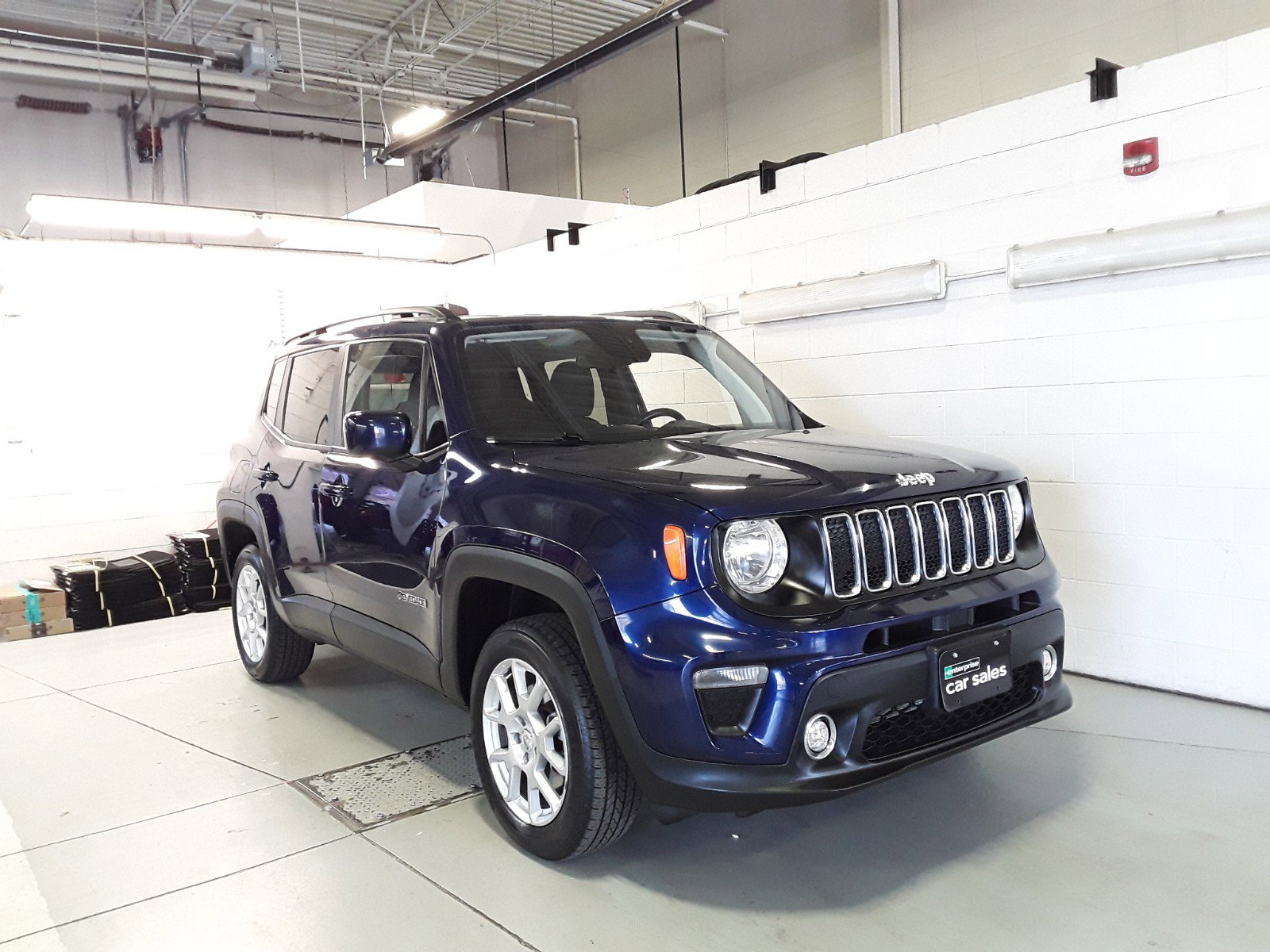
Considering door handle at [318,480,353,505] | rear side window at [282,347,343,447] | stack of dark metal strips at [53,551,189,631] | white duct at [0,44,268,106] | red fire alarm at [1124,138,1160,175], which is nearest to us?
door handle at [318,480,353,505]

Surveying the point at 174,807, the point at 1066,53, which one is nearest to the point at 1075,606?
the point at 174,807

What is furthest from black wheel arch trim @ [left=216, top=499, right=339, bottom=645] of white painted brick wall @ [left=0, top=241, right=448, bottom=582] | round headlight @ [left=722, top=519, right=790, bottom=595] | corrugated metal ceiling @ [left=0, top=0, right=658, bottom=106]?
corrugated metal ceiling @ [left=0, top=0, right=658, bottom=106]

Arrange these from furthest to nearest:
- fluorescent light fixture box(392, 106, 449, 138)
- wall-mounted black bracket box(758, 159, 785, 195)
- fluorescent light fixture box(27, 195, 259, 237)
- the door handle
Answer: fluorescent light fixture box(392, 106, 449, 138), wall-mounted black bracket box(758, 159, 785, 195), fluorescent light fixture box(27, 195, 259, 237), the door handle

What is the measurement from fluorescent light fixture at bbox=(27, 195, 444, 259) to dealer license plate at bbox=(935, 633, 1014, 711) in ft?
17.3

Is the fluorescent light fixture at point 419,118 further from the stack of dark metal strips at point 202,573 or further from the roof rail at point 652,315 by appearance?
the roof rail at point 652,315

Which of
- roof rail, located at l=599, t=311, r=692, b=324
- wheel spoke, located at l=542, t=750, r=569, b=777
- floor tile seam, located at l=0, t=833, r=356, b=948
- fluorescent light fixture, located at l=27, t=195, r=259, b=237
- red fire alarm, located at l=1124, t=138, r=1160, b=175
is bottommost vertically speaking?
floor tile seam, located at l=0, t=833, r=356, b=948

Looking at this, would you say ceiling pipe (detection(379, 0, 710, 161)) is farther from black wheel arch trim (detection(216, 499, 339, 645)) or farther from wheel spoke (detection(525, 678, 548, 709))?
wheel spoke (detection(525, 678, 548, 709))

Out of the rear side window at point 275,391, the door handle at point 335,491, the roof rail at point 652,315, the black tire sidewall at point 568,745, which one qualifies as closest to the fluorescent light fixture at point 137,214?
the rear side window at point 275,391

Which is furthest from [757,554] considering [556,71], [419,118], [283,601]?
[556,71]

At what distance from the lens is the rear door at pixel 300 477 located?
3904 millimetres

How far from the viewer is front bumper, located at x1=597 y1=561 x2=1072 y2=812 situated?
2322 mm

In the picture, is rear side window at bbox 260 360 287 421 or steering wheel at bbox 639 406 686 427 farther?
rear side window at bbox 260 360 287 421

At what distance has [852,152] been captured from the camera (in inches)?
211

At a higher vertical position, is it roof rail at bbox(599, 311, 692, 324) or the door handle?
roof rail at bbox(599, 311, 692, 324)
